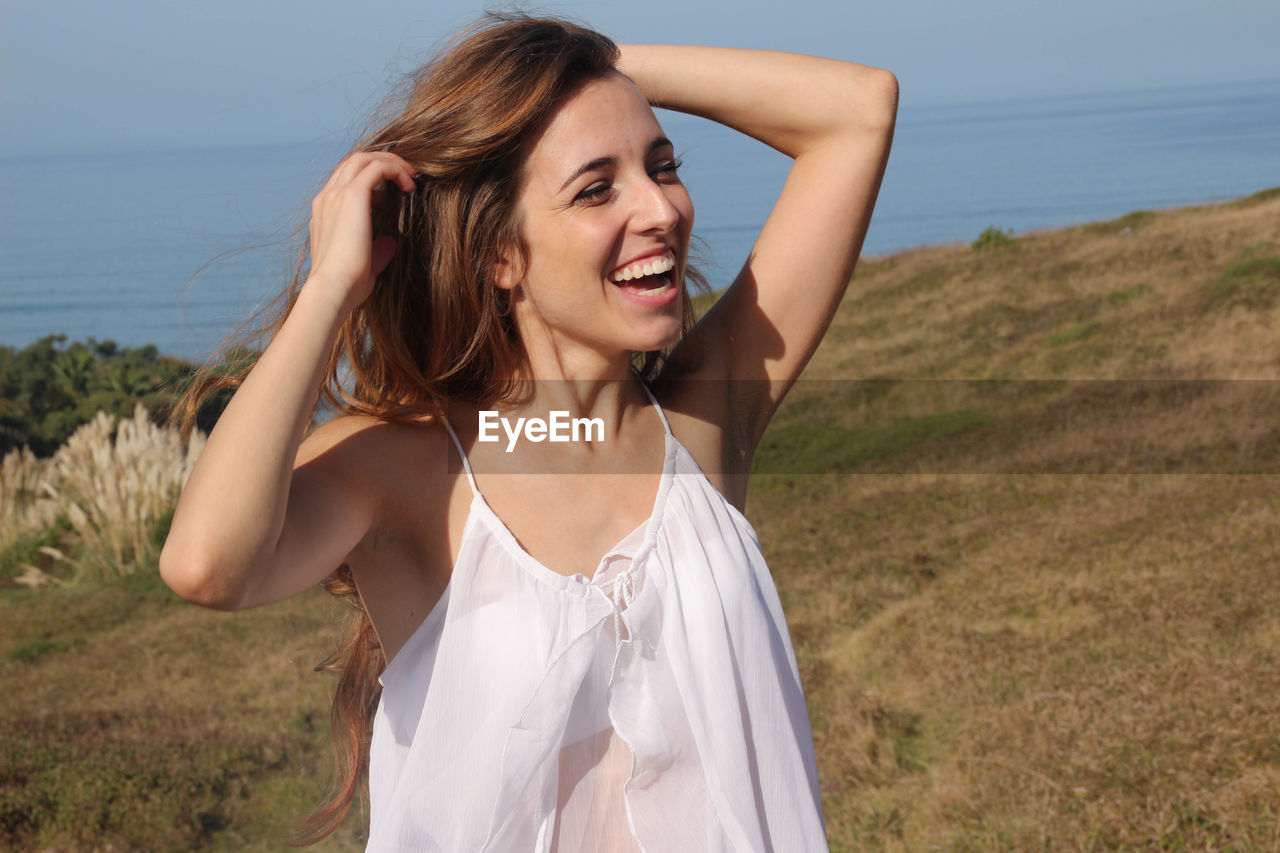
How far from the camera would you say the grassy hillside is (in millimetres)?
4188

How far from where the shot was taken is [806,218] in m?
2.51

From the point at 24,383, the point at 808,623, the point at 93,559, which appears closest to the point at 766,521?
the point at 808,623

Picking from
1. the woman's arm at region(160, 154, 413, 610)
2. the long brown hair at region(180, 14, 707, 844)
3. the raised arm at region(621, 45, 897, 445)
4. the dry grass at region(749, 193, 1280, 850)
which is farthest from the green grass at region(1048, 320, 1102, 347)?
the woman's arm at region(160, 154, 413, 610)

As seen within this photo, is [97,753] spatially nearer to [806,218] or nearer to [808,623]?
[808,623]

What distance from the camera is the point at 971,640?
5574 mm

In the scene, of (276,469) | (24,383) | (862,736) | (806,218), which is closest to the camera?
(276,469)

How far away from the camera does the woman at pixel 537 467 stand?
1991 mm

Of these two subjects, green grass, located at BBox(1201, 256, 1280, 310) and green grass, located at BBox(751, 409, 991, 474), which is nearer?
green grass, located at BBox(751, 409, 991, 474)

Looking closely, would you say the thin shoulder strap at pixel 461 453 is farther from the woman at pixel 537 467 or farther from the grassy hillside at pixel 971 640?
the grassy hillside at pixel 971 640

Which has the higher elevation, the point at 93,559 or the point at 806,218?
the point at 806,218

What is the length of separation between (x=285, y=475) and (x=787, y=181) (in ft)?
4.20

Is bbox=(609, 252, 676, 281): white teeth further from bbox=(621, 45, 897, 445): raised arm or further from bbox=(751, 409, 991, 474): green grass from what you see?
bbox=(751, 409, 991, 474): green grass

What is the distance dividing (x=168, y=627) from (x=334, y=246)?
23.9ft

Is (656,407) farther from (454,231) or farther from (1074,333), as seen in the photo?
(1074,333)
